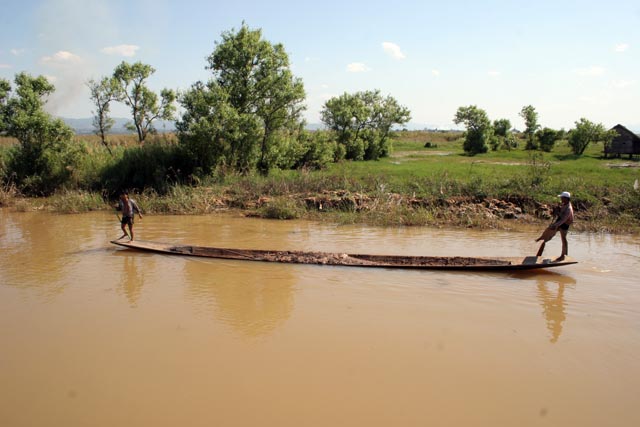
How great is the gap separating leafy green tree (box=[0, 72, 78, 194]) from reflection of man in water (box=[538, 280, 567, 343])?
18.2m

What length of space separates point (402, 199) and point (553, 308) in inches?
330

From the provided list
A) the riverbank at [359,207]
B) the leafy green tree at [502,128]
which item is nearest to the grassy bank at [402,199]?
the riverbank at [359,207]

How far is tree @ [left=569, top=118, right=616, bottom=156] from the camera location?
30812 mm

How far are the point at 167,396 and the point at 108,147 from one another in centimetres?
1873

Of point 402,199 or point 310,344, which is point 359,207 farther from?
point 310,344

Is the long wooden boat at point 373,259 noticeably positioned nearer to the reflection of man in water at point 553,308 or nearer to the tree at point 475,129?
the reflection of man in water at point 553,308

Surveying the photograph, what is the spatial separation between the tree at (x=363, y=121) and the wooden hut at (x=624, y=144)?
13982mm

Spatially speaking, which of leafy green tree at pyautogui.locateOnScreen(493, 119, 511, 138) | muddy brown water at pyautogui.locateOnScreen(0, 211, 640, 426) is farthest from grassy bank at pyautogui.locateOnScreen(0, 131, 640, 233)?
leafy green tree at pyautogui.locateOnScreen(493, 119, 511, 138)

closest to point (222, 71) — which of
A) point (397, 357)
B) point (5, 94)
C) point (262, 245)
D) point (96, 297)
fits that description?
point (5, 94)

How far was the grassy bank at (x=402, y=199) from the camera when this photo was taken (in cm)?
1359

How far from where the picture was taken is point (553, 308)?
6.85 meters

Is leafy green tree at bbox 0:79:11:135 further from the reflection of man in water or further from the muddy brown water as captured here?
the reflection of man in water

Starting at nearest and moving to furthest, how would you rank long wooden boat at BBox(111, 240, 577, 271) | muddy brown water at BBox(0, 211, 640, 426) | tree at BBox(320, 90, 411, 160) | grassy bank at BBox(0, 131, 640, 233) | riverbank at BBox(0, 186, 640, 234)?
muddy brown water at BBox(0, 211, 640, 426) → long wooden boat at BBox(111, 240, 577, 271) → riverbank at BBox(0, 186, 640, 234) → grassy bank at BBox(0, 131, 640, 233) → tree at BBox(320, 90, 411, 160)

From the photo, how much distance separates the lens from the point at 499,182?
15.6m
